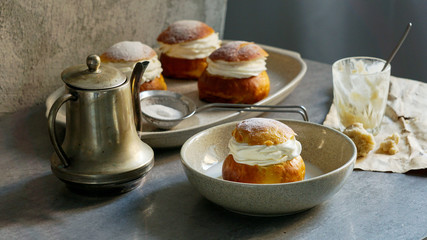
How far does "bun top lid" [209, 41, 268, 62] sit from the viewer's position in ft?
4.44

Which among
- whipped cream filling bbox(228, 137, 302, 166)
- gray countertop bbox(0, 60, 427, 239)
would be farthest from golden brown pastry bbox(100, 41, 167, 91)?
whipped cream filling bbox(228, 137, 302, 166)

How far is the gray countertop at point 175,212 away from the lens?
86 cm

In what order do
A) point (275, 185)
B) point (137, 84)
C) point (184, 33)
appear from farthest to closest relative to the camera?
point (184, 33)
point (137, 84)
point (275, 185)

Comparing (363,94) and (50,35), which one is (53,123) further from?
(363,94)

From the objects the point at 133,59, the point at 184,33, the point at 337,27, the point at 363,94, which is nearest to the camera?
the point at 363,94

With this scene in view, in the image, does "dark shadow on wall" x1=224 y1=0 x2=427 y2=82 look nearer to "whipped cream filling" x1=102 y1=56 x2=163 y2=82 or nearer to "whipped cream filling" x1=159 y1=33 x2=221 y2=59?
"whipped cream filling" x1=159 y1=33 x2=221 y2=59

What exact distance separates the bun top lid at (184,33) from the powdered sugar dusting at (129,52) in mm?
170

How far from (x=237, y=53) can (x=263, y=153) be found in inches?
20.8

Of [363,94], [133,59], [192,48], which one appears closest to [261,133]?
[363,94]

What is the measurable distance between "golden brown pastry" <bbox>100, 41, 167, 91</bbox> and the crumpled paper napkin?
16.9 inches

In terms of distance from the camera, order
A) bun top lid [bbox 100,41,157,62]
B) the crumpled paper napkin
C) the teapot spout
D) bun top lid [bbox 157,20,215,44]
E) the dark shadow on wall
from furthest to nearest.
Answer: the dark shadow on wall, bun top lid [bbox 157,20,215,44], bun top lid [bbox 100,41,157,62], the crumpled paper napkin, the teapot spout

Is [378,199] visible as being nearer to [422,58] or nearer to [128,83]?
[128,83]

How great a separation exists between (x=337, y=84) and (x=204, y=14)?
2.58 ft

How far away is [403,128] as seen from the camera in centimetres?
125
